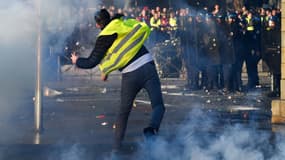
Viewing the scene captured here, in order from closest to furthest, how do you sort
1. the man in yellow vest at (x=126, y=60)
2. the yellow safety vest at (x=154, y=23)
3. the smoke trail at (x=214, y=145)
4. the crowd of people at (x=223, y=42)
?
the man in yellow vest at (x=126, y=60)
the smoke trail at (x=214, y=145)
the crowd of people at (x=223, y=42)
the yellow safety vest at (x=154, y=23)

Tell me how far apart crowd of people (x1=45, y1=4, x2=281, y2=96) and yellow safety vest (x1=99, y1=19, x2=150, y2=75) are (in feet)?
27.6

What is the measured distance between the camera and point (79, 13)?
1198 cm

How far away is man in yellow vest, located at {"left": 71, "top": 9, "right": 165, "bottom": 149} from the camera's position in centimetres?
866

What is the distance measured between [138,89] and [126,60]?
43cm

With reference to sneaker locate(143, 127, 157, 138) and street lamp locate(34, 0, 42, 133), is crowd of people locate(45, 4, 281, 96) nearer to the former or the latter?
street lamp locate(34, 0, 42, 133)

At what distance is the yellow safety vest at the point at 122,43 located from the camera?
8658mm

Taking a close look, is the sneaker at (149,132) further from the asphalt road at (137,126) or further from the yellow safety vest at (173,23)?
the yellow safety vest at (173,23)

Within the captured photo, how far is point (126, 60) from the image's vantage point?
875 centimetres

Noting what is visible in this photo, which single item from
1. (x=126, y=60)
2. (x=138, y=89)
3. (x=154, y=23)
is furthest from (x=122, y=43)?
(x=154, y=23)

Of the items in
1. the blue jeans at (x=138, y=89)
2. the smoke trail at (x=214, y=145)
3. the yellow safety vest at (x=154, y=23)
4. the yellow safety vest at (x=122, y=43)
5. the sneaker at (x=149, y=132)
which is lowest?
the smoke trail at (x=214, y=145)

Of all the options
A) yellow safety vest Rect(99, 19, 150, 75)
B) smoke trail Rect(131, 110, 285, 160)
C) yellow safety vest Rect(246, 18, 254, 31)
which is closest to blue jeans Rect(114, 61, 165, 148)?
yellow safety vest Rect(99, 19, 150, 75)

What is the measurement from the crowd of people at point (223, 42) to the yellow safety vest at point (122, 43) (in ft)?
27.6

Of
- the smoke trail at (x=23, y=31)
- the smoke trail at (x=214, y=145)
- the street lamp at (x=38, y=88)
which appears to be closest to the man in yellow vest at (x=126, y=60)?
the smoke trail at (x=214, y=145)

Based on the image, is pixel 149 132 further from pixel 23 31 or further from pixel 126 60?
pixel 23 31
